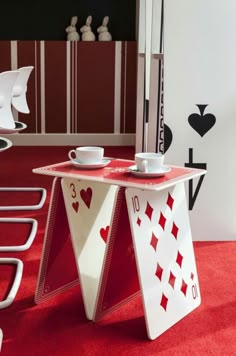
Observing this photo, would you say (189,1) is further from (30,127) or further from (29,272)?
(30,127)

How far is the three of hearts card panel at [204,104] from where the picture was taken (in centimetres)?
293

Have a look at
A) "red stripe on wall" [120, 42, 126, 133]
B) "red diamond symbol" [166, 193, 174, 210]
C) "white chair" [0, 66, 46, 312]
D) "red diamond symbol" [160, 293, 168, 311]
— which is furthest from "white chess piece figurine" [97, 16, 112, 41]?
"red diamond symbol" [160, 293, 168, 311]

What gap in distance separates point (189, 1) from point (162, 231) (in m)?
1.41

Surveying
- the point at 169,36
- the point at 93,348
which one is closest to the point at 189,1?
the point at 169,36

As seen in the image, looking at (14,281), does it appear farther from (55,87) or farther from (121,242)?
(55,87)

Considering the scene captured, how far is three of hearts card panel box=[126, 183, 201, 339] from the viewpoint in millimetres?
1965

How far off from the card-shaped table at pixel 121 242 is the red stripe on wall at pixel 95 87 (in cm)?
434

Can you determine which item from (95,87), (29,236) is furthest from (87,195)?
(95,87)

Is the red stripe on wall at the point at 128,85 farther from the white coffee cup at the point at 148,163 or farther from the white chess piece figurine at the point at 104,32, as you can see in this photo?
the white coffee cup at the point at 148,163

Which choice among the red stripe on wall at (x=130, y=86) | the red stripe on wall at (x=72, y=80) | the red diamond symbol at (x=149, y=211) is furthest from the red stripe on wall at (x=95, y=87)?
the red diamond symbol at (x=149, y=211)

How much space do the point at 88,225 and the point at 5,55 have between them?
15.4 ft

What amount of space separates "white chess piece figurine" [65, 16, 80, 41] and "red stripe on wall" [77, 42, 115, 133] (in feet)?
0.45

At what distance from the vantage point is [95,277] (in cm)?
221

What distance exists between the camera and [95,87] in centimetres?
656
